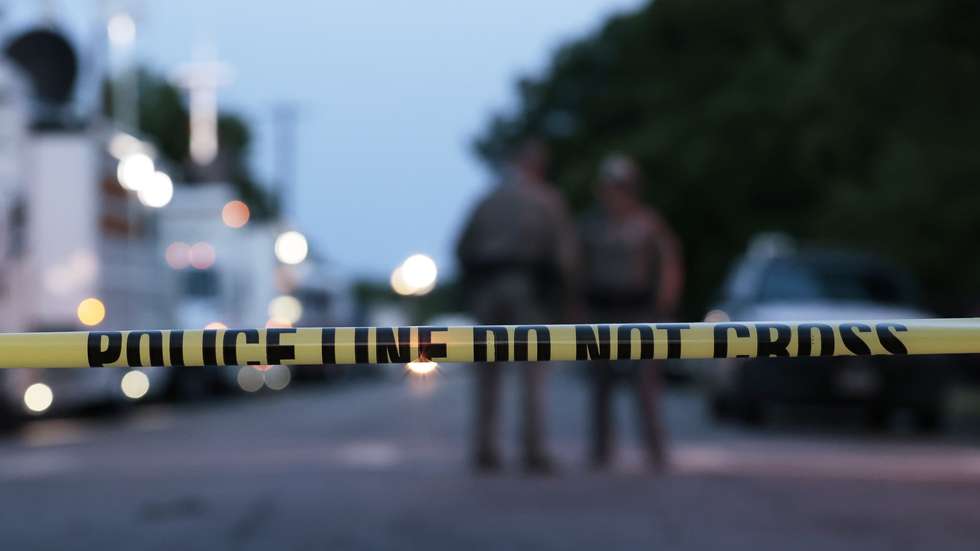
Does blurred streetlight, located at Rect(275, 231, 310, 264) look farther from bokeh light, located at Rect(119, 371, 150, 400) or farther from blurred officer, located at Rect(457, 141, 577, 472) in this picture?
blurred officer, located at Rect(457, 141, 577, 472)

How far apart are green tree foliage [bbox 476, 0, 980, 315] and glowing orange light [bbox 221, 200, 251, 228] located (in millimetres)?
9682

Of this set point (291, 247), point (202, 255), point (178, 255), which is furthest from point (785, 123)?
point (178, 255)

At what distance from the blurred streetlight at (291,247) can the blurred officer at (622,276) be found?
71.9 feet

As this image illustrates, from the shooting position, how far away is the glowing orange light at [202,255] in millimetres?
25750

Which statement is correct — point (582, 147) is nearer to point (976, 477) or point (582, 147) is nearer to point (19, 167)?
point (19, 167)

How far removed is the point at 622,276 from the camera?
1016cm

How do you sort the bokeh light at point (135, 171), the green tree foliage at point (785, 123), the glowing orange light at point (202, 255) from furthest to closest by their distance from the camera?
1. the glowing orange light at point (202, 255)
2. the bokeh light at point (135, 171)
3. the green tree foliage at point (785, 123)

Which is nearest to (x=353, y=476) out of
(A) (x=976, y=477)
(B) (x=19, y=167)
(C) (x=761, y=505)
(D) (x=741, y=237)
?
(C) (x=761, y=505)

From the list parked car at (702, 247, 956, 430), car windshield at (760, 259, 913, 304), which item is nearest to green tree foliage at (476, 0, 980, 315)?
parked car at (702, 247, 956, 430)

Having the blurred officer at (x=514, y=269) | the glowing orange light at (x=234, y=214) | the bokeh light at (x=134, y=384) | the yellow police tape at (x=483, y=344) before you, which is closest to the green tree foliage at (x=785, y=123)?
the blurred officer at (x=514, y=269)

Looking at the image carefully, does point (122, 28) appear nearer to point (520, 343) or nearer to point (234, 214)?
point (234, 214)

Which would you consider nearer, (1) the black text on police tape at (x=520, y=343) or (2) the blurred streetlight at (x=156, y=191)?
(1) the black text on police tape at (x=520, y=343)

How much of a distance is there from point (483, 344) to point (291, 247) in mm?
32037

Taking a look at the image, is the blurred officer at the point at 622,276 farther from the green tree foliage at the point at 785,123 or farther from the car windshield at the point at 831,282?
the green tree foliage at the point at 785,123
